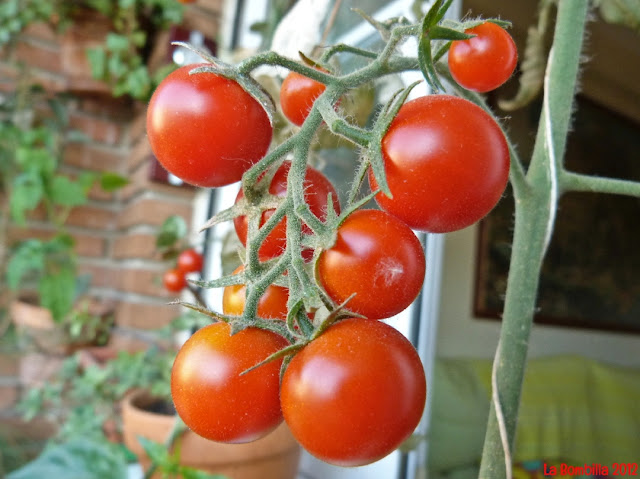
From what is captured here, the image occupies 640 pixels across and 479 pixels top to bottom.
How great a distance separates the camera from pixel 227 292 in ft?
0.93

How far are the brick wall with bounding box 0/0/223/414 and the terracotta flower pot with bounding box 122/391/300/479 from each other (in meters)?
0.54

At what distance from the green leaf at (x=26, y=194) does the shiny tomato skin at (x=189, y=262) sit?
0.54 meters

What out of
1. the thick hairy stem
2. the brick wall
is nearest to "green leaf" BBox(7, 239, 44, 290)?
the brick wall

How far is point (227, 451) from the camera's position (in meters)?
0.68

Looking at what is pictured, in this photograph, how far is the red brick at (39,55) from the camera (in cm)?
141

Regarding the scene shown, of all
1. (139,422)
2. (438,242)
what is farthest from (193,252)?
(438,242)

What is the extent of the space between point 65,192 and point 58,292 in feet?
0.79

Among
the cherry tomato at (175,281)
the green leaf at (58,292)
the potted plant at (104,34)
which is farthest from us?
the potted plant at (104,34)

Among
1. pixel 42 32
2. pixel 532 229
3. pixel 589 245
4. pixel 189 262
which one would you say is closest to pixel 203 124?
pixel 532 229

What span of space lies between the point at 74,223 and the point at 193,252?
738 millimetres

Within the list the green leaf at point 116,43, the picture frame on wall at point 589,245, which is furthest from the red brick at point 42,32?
the picture frame on wall at point 589,245

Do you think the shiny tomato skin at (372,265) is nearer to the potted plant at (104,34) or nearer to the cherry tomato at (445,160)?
the cherry tomato at (445,160)

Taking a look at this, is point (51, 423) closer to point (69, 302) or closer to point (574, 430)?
point (69, 302)

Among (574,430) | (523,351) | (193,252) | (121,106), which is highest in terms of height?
(523,351)
